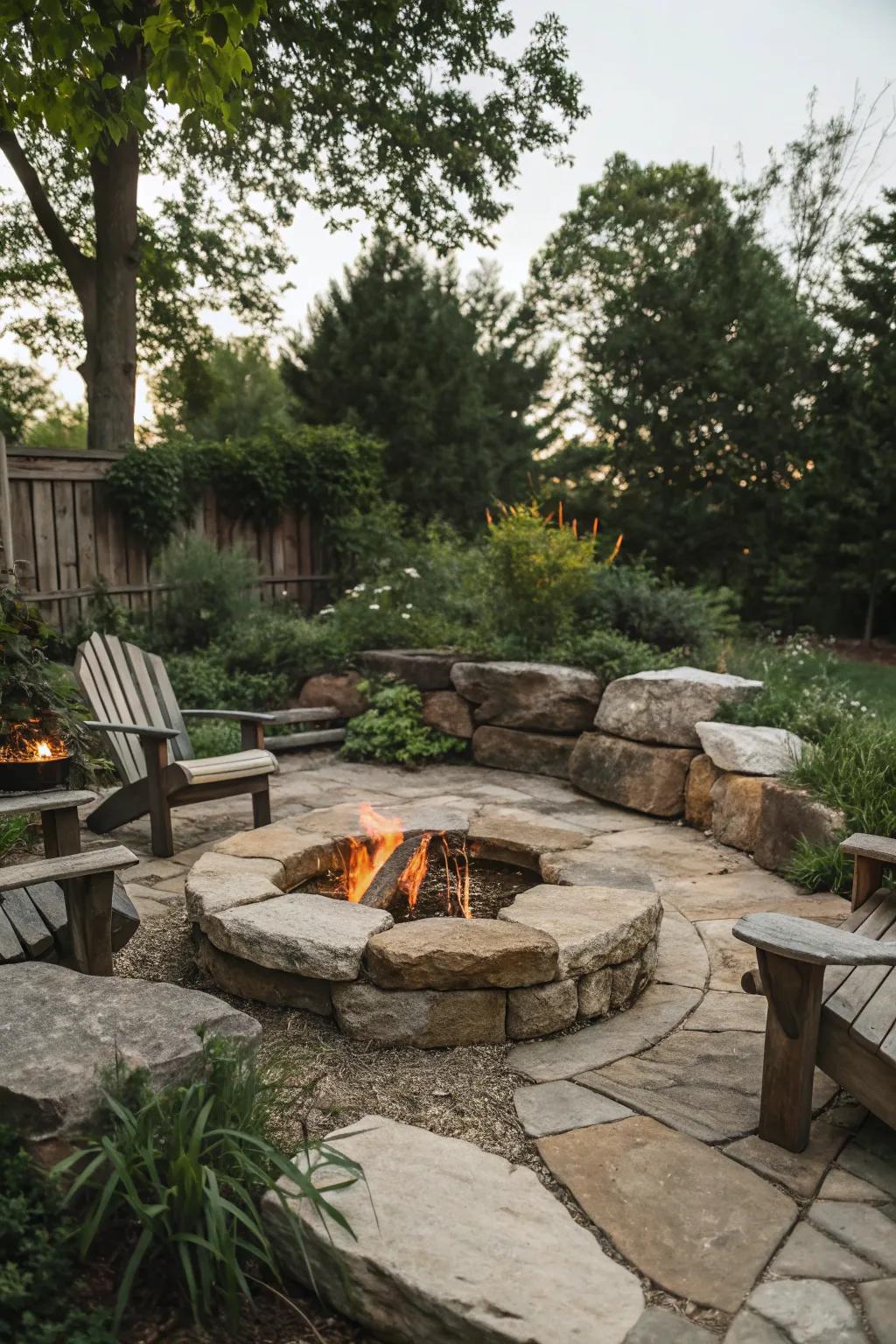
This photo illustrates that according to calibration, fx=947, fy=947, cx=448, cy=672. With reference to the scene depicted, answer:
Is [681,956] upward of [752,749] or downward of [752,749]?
downward

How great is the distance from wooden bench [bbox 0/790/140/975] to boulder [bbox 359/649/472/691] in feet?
12.2

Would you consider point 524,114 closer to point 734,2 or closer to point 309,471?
point 309,471

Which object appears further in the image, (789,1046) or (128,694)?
(128,694)

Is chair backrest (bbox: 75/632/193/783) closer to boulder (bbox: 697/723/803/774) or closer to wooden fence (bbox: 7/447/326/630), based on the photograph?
wooden fence (bbox: 7/447/326/630)

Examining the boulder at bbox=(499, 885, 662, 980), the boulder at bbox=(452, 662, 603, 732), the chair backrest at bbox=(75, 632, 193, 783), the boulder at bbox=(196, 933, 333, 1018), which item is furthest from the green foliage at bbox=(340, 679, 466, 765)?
the boulder at bbox=(196, 933, 333, 1018)

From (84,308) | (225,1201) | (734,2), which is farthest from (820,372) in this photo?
(225,1201)

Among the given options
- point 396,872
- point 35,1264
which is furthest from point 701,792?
point 35,1264

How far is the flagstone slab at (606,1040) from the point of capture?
2504 millimetres

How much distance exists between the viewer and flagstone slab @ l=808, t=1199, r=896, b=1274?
177 centimetres

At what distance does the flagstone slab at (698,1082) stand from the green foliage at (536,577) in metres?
3.77

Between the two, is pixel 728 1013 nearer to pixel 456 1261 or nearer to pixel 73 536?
pixel 456 1261

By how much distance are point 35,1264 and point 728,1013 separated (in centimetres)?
198

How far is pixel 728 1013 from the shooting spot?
282cm

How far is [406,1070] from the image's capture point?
2471mm
